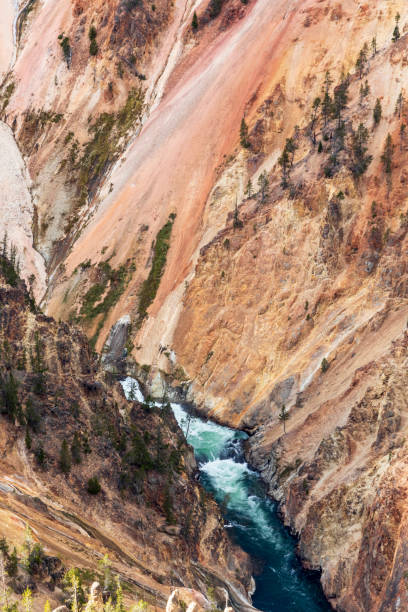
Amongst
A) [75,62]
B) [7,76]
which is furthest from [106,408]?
[7,76]

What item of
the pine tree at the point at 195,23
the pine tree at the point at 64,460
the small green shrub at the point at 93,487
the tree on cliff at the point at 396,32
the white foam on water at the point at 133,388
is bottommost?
the white foam on water at the point at 133,388

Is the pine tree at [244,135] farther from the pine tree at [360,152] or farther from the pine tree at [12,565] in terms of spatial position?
the pine tree at [12,565]

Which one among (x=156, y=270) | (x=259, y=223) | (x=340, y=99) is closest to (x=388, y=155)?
(x=340, y=99)

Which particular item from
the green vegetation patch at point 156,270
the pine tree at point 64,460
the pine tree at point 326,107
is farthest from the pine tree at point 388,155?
the pine tree at point 64,460

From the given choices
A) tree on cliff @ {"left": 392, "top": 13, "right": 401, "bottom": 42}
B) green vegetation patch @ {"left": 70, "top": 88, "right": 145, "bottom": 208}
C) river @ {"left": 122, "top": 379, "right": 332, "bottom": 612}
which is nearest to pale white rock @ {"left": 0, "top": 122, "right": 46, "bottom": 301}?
green vegetation patch @ {"left": 70, "top": 88, "right": 145, "bottom": 208}

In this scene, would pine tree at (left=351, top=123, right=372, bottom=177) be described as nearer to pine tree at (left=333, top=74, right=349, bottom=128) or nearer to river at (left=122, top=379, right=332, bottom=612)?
pine tree at (left=333, top=74, right=349, bottom=128)

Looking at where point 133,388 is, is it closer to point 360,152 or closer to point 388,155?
point 360,152
